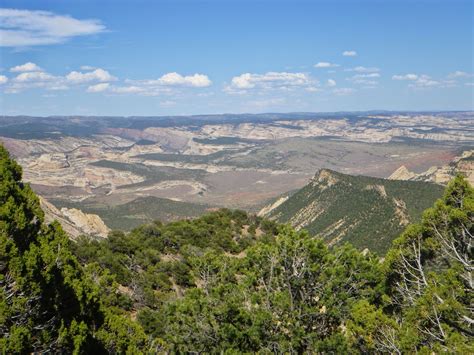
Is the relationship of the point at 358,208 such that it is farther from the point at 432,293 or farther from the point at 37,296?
the point at 37,296

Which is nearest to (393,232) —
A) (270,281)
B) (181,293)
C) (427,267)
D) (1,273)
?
(181,293)

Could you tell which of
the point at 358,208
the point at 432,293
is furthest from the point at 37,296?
the point at 358,208

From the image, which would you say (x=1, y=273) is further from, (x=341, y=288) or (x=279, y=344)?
(x=341, y=288)

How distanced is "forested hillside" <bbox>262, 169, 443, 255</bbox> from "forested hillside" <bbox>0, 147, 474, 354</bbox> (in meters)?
38.2

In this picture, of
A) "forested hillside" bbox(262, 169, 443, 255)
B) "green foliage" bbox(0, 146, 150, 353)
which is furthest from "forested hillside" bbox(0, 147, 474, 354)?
"forested hillside" bbox(262, 169, 443, 255)

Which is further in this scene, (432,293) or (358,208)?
(358,208)

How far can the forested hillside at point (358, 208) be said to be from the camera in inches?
2670

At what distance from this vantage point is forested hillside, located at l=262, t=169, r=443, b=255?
67.8 meters

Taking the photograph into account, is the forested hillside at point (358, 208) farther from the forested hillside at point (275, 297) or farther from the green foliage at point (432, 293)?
the forested hillside at point (275, 297)

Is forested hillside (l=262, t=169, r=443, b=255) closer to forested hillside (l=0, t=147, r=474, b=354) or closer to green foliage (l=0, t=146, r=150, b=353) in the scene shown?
forested hillside (l=0, t=147, r=474, b=354)

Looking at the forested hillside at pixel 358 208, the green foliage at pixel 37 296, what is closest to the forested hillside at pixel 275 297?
the green foliage at pixel 37 296

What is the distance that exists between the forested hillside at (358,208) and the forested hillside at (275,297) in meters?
38.2

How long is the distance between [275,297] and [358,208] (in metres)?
67.5

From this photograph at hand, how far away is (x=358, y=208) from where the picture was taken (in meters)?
83.3
